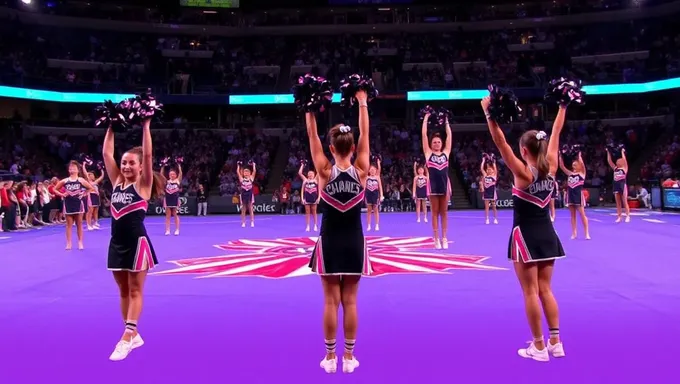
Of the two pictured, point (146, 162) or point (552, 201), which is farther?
point (552, 201)

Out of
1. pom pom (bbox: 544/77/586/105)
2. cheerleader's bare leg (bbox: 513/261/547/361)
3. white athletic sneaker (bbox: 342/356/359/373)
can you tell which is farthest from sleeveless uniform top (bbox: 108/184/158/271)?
pom pom (bbox: 544/77/586/105)

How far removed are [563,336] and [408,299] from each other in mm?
1870

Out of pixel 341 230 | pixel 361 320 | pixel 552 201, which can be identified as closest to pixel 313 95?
pixel 341 230

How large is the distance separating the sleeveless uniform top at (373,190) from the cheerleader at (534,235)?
10.9 metres

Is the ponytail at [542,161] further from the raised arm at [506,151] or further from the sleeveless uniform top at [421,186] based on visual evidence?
the sleeveless uniform top at [421,186]

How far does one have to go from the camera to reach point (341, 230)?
12.7 feet

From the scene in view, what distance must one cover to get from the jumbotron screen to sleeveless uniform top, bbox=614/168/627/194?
30.5 m

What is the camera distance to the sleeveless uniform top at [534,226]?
13.3 ft

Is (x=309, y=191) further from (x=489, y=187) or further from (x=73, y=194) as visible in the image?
(x=73, y=194)

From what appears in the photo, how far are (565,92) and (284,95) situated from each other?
97.2 feet

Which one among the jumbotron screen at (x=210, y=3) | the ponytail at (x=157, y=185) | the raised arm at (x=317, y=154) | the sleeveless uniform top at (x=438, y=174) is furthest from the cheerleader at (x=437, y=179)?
the jumbotron screen at (x=210, y=3)

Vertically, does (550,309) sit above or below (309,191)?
below

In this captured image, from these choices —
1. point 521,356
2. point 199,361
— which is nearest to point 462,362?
point 521,356

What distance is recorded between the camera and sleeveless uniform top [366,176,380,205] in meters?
15.2
